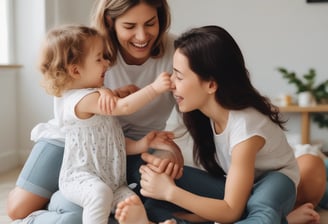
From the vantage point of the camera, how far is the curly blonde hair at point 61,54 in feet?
4.47

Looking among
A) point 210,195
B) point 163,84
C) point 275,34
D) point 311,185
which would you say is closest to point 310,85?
point 275,34

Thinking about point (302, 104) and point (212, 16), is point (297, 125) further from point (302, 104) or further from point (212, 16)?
point (212, 16)

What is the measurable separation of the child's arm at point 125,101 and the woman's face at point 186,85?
36mm

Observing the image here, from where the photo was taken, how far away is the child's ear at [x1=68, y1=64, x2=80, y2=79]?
1.38m

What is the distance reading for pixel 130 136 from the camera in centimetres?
167

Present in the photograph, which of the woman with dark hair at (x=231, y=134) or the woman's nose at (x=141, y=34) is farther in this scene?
the woman's nose at (x=141, y=34)

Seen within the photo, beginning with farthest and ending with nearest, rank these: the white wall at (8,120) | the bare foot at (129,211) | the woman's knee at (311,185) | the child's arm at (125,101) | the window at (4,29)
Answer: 1. the window at (4,29)
2. the white wall at (8,120)
3. the woman's knee at (311,185)
4. the child's arm at (125,101)
5. the bare foot at (129,211)

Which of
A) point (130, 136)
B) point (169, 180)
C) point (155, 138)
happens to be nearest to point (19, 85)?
point (130, 136)

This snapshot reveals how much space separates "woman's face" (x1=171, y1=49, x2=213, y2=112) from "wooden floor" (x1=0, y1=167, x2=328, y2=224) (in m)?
0.68

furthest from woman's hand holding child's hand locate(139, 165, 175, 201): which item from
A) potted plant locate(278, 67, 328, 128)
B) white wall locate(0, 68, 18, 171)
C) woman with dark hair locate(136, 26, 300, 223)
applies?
potted plant locate(278, 67, 328, 128)

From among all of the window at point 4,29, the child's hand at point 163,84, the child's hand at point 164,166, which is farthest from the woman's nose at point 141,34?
the window at point 4,29

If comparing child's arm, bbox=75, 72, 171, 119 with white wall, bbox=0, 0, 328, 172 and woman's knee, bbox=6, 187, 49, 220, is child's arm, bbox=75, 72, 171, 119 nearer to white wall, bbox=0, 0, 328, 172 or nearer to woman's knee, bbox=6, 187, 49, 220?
woman's knee, bbox=6, 187, 49, 220

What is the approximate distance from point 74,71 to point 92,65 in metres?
0.06

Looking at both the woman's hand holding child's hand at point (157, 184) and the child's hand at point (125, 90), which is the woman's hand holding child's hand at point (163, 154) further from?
the child's hand at point (125, 90)
